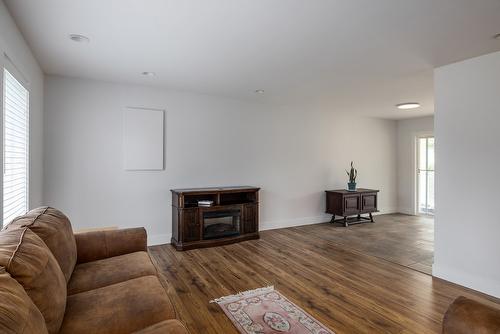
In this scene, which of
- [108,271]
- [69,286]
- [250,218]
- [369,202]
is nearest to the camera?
[69,286]

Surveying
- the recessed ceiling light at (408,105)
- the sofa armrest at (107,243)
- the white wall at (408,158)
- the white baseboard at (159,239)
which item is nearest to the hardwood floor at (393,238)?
the white wall at (408,158)

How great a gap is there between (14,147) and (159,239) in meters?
2.35

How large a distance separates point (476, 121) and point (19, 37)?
4.45 meters

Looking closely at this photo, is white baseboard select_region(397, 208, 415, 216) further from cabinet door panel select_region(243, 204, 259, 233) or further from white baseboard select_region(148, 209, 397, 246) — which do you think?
cabinet door panel select_region(243, 204, 259, 233)

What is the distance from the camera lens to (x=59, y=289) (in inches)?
54.6

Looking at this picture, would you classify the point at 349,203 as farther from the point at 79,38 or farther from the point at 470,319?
the point at 79,38

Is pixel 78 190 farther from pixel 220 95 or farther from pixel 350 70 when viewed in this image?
pixel 350 70

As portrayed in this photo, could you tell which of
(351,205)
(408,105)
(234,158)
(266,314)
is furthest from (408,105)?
(266,314)

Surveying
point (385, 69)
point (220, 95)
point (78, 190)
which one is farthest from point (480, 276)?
point (78, 190)

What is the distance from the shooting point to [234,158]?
16.1 feet

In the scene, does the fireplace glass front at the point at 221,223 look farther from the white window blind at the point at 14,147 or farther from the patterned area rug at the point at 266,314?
the white window blind at the point at 14,147

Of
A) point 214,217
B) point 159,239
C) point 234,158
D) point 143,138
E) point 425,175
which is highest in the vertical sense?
point 143,138

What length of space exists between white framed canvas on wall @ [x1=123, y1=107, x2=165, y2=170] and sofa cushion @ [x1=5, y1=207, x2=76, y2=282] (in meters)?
2.09

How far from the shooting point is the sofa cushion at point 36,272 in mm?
1175
